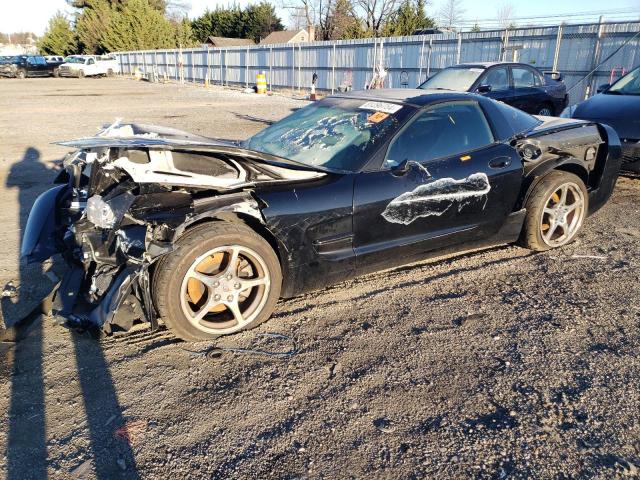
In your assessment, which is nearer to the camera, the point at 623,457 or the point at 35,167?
the point at 623,457

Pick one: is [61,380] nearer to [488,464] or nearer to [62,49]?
[488,464]

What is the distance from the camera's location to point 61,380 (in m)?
2.83

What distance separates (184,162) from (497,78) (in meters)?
8.86

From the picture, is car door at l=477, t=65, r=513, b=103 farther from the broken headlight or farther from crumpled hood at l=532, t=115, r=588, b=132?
the broken headlight

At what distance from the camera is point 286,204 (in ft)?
10.9

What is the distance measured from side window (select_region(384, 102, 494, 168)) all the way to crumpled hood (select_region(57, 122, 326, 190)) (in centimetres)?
88

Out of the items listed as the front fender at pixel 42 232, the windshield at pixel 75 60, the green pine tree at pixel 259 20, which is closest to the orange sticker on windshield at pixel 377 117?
the front fender at pixel 42 232

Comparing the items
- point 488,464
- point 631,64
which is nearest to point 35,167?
point 488,464

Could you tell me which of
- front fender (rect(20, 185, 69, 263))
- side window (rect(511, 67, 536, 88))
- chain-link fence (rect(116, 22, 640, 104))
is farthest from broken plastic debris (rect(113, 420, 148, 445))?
chain-link fence (rect(116, 22, 640, 104))

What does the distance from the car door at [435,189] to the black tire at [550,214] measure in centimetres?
28

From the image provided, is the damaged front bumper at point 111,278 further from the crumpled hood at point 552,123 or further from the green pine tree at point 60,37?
the green pine tree at point 60,37

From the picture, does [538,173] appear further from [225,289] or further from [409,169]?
[225,289]

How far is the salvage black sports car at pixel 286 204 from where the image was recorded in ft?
9.95

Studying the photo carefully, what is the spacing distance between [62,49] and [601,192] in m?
72.4
